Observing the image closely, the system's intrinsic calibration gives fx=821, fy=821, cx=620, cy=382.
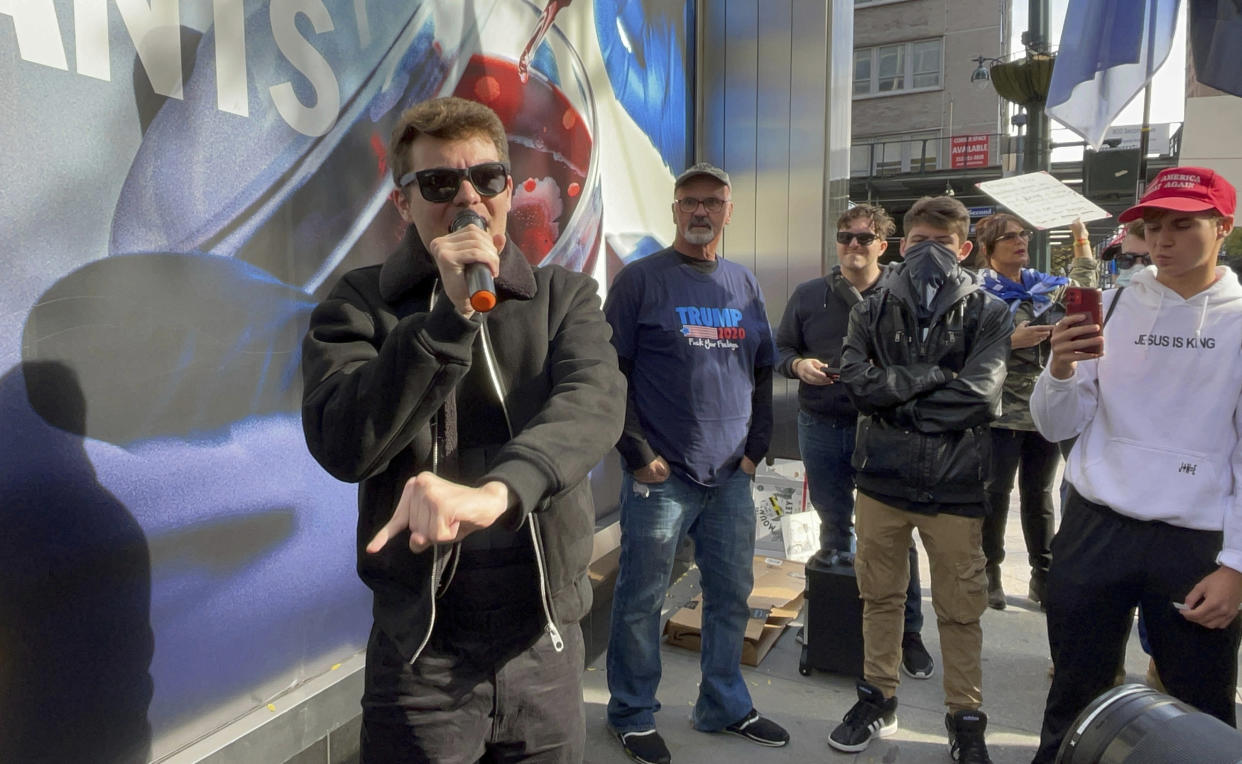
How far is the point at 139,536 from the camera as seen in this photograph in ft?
6.82

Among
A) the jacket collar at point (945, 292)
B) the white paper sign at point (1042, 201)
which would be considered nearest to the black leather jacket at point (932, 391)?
the jacket collar at point (945, 292)

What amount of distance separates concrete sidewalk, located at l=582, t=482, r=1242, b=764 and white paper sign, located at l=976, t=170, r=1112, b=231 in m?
2.05

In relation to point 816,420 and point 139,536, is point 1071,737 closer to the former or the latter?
point 139,536

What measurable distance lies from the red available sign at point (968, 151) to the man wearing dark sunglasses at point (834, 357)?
2487 centimetres

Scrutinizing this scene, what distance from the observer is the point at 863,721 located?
10.4 ft

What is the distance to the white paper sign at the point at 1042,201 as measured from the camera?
2.26 m

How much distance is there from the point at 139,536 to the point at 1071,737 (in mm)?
2088

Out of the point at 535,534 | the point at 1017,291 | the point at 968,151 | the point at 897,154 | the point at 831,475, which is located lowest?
the point at 831,475

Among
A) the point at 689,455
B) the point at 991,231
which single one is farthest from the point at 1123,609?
the point at 991,231

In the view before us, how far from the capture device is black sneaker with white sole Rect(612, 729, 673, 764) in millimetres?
3061

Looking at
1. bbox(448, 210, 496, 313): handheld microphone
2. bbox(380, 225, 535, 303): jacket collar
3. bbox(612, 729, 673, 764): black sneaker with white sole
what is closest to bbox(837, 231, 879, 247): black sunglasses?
bbox(612, 729, 673, 764): black sneaker with white sole

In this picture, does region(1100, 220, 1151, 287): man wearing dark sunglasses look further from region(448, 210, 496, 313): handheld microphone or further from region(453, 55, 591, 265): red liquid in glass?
region(448, 210, 496, 313): handheld microphone

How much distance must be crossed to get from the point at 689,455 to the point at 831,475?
4.43ft

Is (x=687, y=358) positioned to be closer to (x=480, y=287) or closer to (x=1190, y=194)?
(x=1190, y=194)
